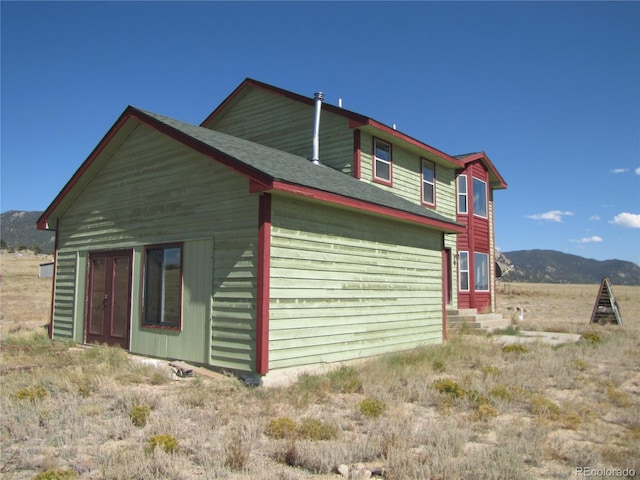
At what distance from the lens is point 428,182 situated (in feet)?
61.0

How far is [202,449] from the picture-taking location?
5.44 metres

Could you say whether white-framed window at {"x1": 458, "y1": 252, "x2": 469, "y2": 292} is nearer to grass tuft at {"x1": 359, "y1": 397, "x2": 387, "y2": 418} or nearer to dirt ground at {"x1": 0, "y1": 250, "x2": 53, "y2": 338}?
grass tuft at {"x1": 359, "y1": 397, "x2": 387, "y2": 418}

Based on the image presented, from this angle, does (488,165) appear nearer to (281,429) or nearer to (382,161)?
(382,161)

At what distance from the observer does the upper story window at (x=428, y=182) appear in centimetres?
1828

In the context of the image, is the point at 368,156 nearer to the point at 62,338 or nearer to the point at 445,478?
the point at 62,338

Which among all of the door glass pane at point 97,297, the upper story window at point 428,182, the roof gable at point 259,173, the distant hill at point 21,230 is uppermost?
the distant hill at point 21,230

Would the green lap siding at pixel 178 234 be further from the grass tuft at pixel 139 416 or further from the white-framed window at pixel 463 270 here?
the white-framed window at pixel 463 270

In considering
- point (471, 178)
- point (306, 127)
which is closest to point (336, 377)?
point (306, 127)

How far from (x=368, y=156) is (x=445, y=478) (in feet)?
38.1

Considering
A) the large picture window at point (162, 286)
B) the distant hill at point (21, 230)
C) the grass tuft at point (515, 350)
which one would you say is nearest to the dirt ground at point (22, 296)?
the large picture window at point (162, 286)

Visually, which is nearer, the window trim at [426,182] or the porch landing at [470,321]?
the window trim at [426,182]

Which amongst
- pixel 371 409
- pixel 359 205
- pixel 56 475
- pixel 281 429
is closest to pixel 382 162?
pixel 359 205

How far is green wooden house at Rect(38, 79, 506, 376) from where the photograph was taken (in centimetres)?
912

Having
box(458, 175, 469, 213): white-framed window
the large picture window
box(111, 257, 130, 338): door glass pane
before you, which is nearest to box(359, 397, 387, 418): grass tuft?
the large picture window
